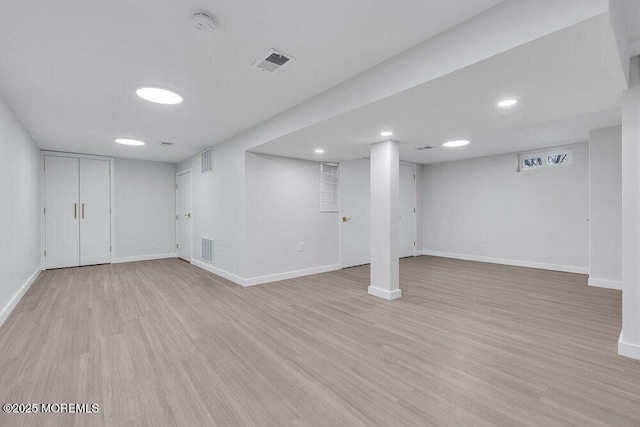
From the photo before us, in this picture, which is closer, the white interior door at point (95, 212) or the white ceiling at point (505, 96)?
the white ceiling at point (505, 96)

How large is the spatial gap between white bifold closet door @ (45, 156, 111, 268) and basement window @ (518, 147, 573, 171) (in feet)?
30.3

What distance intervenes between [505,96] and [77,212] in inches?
312

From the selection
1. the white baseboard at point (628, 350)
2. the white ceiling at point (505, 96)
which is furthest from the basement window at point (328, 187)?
the white baseboard at point (628, 350)

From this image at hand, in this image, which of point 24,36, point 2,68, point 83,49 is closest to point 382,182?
point 83,49

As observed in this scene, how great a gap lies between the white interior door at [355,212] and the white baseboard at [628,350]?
4.15 m

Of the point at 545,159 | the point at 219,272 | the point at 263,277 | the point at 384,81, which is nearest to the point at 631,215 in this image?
the point at 384,81

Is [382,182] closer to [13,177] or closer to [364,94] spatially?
[364,94]

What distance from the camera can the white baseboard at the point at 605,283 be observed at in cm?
423

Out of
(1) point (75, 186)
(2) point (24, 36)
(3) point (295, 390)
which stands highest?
(2) point (24, 36)

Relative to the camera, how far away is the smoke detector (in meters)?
1.83

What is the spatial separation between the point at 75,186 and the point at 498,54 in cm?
783

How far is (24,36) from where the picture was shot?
6.74 ft

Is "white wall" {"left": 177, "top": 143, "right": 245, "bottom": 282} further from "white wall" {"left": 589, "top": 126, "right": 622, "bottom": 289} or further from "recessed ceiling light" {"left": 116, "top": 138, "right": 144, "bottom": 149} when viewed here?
"white wall" {"left": 589, "top": 126, "right": 622, "bottom": 289}

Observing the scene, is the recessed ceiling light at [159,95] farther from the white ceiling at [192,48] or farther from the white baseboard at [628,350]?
the white baseboard at [628,350]
